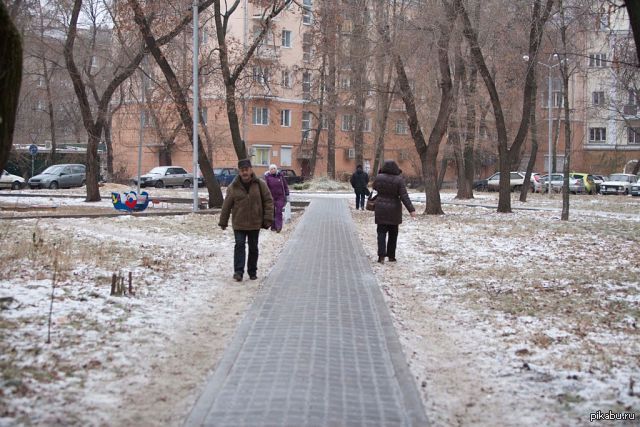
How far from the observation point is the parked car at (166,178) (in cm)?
5428

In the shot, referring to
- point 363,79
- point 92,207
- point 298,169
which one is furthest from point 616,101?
point 92,207

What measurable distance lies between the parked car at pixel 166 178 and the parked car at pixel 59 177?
183 inches

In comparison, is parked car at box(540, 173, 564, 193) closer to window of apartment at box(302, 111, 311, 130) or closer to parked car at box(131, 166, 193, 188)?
window of apartment at box(302, 111, 311, 130)

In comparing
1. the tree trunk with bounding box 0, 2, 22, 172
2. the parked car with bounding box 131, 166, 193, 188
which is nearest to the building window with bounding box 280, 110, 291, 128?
the parked car with bounding box 131, 166, 193, 188

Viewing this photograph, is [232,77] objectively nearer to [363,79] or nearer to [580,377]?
[363,79]

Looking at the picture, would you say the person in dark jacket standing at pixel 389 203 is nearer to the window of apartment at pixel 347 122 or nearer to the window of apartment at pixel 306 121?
the window of apartment at pixel 347 122


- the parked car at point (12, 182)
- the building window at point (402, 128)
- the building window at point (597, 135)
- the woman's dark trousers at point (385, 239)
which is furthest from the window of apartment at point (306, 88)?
the woman's dark trousers at point (385, 239)

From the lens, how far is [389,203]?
1286 cm

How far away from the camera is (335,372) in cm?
611

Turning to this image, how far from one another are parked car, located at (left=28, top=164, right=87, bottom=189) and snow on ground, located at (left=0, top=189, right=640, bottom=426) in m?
34.4

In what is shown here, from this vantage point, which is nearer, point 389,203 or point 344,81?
point 389,203

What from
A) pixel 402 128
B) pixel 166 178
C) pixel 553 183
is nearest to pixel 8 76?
pixel 166 178

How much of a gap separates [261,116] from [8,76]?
59.0 m

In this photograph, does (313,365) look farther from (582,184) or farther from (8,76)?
(582,184)
